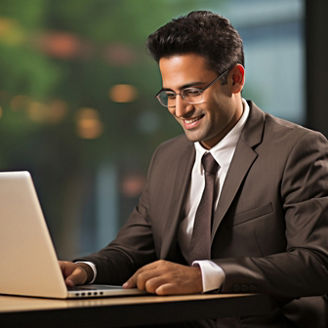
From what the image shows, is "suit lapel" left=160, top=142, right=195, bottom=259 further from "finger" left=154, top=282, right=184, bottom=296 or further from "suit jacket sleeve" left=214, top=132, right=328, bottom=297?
"finger" left=154, top=282, right=184, bottom=296

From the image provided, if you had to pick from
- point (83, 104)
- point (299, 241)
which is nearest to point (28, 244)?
Answer: point (299, 241)

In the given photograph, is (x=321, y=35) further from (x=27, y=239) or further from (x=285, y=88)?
(x=27, y=239)

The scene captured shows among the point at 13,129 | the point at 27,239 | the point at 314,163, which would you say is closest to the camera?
the point at 27,239

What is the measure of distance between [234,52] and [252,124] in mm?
268

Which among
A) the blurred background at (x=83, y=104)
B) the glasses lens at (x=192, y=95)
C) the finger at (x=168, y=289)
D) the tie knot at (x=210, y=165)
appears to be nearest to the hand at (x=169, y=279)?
the finger at (x=168, y=289)

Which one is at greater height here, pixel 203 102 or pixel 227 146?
pixel 203 102

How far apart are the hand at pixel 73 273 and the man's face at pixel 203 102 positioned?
23.7 inches

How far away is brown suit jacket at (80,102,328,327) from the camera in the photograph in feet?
6.63

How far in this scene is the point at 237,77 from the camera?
99.3 inches

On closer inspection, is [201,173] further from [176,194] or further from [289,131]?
[289,131]

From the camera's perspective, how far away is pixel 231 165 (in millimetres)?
2381

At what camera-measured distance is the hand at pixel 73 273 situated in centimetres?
218

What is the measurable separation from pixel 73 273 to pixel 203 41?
35.5 inches

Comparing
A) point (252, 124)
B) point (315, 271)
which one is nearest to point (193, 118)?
point (252, 124)
